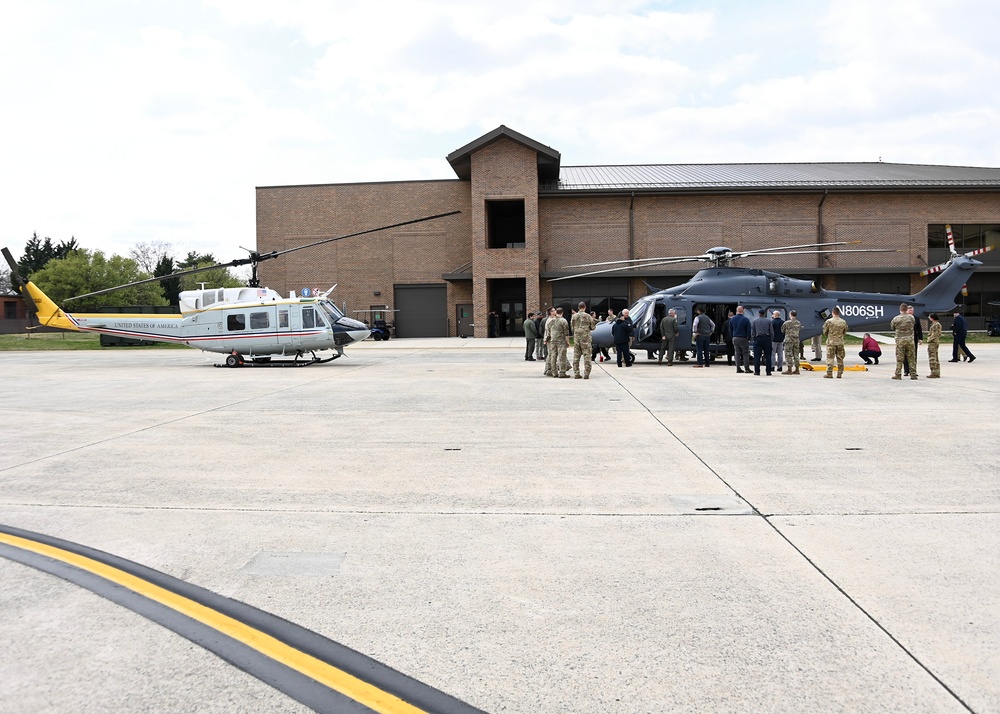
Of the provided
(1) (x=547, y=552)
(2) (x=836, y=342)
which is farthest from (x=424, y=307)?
(1) (x=547, y=552)

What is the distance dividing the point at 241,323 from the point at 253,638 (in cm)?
2096

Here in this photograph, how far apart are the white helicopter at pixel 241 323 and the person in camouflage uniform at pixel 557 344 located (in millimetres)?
5754

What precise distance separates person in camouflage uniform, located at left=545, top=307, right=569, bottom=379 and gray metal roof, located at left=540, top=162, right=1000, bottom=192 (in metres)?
28.7

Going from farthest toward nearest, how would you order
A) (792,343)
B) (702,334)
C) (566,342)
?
1. (702,334)
2. (792,343)
3. (566,342)

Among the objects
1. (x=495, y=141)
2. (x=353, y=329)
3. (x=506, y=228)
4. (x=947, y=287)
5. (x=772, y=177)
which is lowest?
(x=353, y=329)

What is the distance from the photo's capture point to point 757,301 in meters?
22.3

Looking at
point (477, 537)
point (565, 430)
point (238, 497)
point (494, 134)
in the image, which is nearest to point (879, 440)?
point (565, 430)

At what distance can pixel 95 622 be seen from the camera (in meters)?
3.78

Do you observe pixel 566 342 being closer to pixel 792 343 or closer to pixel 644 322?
pixel 644 322

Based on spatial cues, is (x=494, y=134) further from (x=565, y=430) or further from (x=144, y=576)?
(x=144, y=576)

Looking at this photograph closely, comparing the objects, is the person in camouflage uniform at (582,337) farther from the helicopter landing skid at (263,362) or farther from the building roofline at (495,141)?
the building roofline at (495,141)

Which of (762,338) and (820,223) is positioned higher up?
(820,223)

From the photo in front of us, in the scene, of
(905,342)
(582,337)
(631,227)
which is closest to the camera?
(905,342)

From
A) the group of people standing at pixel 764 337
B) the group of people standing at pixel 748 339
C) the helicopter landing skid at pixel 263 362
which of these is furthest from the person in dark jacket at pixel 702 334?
the helicopter landing skid at pixel 263 362
